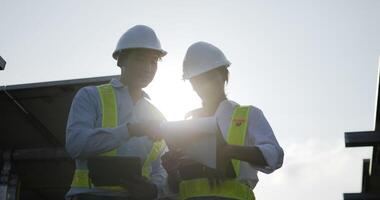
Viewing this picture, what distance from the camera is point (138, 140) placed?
486 cm

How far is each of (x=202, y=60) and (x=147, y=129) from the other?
69cm

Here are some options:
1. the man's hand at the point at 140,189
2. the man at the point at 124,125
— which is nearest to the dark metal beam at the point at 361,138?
the man at the point at 124,125

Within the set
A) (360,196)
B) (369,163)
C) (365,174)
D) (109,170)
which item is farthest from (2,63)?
(360,196)

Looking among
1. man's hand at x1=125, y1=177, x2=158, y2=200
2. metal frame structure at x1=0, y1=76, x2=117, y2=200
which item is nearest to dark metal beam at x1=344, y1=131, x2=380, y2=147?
metal frame structure at x1=0, y1=76, x2=117, y2=200

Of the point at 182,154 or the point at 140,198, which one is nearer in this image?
the point at 182,154

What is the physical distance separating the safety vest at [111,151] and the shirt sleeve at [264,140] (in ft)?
3.69

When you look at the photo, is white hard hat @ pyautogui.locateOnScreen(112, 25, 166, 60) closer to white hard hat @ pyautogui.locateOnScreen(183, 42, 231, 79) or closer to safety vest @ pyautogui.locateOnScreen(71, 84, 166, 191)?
safety vest @ pyautogui.locateOnScreen(71, 84, 166, 191)

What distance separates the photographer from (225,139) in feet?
12.9

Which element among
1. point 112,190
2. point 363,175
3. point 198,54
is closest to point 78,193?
point 112,190

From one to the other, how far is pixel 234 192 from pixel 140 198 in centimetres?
82

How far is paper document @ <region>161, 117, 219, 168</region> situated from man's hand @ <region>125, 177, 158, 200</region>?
683 millimetres

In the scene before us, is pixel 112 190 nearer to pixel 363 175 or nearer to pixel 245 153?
pixel 245 153

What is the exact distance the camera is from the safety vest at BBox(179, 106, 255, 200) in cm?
399

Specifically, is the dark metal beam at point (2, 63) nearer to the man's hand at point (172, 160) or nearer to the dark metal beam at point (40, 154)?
the dark metal beam at point (40, 154)
